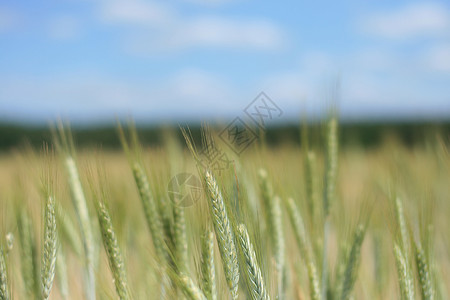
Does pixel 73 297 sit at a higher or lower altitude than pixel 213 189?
lower

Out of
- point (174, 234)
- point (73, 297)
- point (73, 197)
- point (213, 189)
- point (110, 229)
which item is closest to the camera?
point (213, 189)

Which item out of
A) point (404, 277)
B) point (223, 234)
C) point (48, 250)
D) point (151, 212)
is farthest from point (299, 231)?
point (48, 250)

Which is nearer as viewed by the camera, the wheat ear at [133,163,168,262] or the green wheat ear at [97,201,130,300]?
the green wheat ear at [97,201,130,300]

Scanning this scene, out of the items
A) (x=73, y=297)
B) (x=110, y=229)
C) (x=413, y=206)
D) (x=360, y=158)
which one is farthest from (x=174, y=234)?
(x=360, y=158)

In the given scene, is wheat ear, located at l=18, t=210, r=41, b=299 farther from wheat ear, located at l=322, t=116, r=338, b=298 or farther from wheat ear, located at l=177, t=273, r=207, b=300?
wheat ear, located at l=322, t=116, r=338, b=298

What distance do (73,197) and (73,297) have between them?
2.09 feet

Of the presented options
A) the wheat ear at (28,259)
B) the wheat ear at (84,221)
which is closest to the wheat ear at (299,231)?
the wheat ear at (84,221)

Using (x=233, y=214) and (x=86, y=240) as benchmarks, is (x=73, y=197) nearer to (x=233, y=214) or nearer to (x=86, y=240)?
(x=86, y=240)

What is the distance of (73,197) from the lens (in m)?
1.87

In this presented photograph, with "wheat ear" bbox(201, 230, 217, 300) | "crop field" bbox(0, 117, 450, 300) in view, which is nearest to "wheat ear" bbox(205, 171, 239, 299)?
"crop field" bbox(0, 117, 450, 300)

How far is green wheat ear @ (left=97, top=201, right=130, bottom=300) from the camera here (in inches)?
49.9

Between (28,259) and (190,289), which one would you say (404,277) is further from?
(28,259)

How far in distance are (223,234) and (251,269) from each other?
125mm

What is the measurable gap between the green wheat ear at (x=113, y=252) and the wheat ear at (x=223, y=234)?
0.33 m
